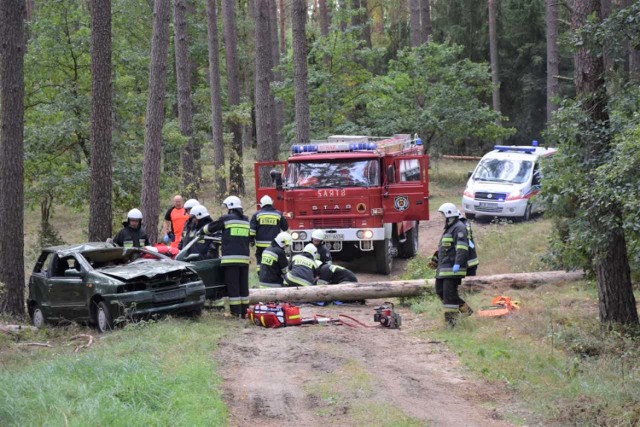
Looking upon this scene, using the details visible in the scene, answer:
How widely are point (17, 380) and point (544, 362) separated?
5.80m

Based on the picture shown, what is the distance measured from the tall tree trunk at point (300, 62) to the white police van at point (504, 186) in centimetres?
565

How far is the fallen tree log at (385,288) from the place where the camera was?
583 inches

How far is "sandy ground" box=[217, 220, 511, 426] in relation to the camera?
26.7 ft

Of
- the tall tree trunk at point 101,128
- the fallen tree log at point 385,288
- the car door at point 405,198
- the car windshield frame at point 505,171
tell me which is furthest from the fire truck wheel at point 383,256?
the car windshield frame at point 505,171

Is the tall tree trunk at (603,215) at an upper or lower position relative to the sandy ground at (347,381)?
upper

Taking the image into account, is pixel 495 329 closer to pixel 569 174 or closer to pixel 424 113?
pixel 569 174

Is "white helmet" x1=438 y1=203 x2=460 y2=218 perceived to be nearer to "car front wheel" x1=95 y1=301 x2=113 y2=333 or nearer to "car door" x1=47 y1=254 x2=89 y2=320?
"car front wheel" x1=95 y1=301 x2=113 y2=333

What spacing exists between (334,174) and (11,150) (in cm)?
656

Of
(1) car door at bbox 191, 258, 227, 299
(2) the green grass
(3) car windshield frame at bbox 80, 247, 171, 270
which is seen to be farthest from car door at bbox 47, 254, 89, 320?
(1) car door at bbox 191, 258, 227, 299

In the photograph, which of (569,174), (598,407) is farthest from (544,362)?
(569,174)

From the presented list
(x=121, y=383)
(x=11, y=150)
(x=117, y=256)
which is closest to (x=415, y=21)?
(x=11, y=150)

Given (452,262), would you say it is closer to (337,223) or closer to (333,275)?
(333,275)

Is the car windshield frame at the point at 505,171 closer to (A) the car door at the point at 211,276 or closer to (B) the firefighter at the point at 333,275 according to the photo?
(B) the firefighter at the point at 333,275

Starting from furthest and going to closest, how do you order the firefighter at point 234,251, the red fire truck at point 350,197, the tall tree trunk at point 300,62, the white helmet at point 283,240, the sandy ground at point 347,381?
the tall tree trunk at point 300,62 → the red fire truck at point 350,197 → the white helmet at point 283,240 → the firefighter at point 234,251 → the sandy ground at point 347,381
